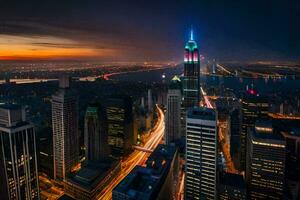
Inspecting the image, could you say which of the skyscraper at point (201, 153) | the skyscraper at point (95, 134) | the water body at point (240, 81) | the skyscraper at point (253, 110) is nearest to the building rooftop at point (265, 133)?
the skyscraper at point (201, 153)

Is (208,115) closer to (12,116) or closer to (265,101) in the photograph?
(12,116)

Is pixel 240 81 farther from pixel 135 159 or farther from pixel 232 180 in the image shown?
pixel 232 180

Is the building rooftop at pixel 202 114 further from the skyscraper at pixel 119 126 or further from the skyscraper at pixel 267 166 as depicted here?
the skyscraper at pixel 119 126

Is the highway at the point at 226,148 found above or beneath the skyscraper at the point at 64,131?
beneath

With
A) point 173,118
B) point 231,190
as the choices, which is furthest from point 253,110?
point 231,190

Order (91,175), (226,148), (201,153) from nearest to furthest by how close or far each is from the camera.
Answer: (201,153) < (91,175) < (226,148)

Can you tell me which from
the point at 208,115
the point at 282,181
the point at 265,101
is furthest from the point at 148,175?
the point at 265,101
